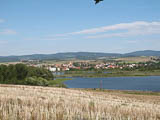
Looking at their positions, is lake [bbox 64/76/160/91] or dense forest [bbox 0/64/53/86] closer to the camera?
lake [bbox 64/76/160/91]

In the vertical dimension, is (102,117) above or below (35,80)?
above

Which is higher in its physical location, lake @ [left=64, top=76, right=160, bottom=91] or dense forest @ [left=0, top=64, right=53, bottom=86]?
dense forest @ [left=0, top=64, right=53, bottom=86]

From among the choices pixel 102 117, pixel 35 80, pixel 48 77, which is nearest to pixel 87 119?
pixel 102 117

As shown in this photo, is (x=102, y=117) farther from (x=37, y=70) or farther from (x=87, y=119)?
(x=37, y=70)

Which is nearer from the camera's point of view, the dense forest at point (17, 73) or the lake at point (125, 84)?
the lake at point (125, 84)

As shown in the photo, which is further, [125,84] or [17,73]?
[125,84]

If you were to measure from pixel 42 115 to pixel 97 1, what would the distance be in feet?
13.5

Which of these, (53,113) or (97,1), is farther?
(53,113)

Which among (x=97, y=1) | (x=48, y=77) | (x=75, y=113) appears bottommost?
(x=48, y=77)

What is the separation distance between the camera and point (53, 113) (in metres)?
7.95

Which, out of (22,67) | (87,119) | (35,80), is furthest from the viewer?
(22,67)

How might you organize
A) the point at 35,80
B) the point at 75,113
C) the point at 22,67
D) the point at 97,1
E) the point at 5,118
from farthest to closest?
1. the point at 22,67
2. the point at 35,80
3. the point at 75,113
4. the point at 5,118
5. the point at 97,1

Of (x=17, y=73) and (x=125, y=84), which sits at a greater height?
(x=17, y=73)

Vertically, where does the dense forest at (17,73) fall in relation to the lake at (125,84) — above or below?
above
